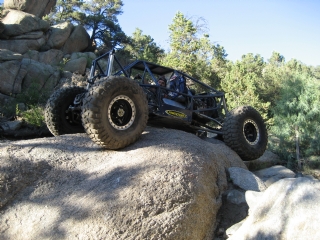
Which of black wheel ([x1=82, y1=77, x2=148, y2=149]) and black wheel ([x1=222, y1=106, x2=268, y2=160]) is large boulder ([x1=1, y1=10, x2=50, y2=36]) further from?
black wheel ([x1=82, y1=77, x2=148, y2=149])

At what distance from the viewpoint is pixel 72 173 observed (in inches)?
170

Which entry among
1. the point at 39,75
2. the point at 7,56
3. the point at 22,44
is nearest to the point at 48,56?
the point at 22,44

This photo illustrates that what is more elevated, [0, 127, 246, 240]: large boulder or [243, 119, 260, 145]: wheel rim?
[243, 119, 260, 145]: wheel rim

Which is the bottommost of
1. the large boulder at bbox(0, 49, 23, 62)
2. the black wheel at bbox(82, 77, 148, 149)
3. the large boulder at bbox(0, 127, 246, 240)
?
the large boulder at bbox(0, 127, 246, 240)

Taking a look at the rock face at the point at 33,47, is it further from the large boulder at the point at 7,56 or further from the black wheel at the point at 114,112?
the black wheel at the point at 114,112

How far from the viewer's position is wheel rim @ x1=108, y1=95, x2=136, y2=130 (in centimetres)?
484

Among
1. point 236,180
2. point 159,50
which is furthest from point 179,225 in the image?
point 159,50

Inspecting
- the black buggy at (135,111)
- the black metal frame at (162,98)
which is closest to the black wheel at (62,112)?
the black buggy at (135,111)

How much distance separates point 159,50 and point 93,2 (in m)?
11.2

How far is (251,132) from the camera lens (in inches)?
272

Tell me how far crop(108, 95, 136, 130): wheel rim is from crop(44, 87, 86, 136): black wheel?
1.19 meters

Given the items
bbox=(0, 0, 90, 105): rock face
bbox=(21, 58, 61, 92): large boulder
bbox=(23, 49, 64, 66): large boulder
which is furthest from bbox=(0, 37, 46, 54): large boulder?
bbox=(21, 58, 61, 92): large boulder

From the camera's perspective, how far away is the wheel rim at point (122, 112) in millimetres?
4840

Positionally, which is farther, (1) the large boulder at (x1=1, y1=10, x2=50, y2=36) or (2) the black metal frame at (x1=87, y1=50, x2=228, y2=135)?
(1) the large boulder at (x1=1, y1=10, x2=50, y2=36)
